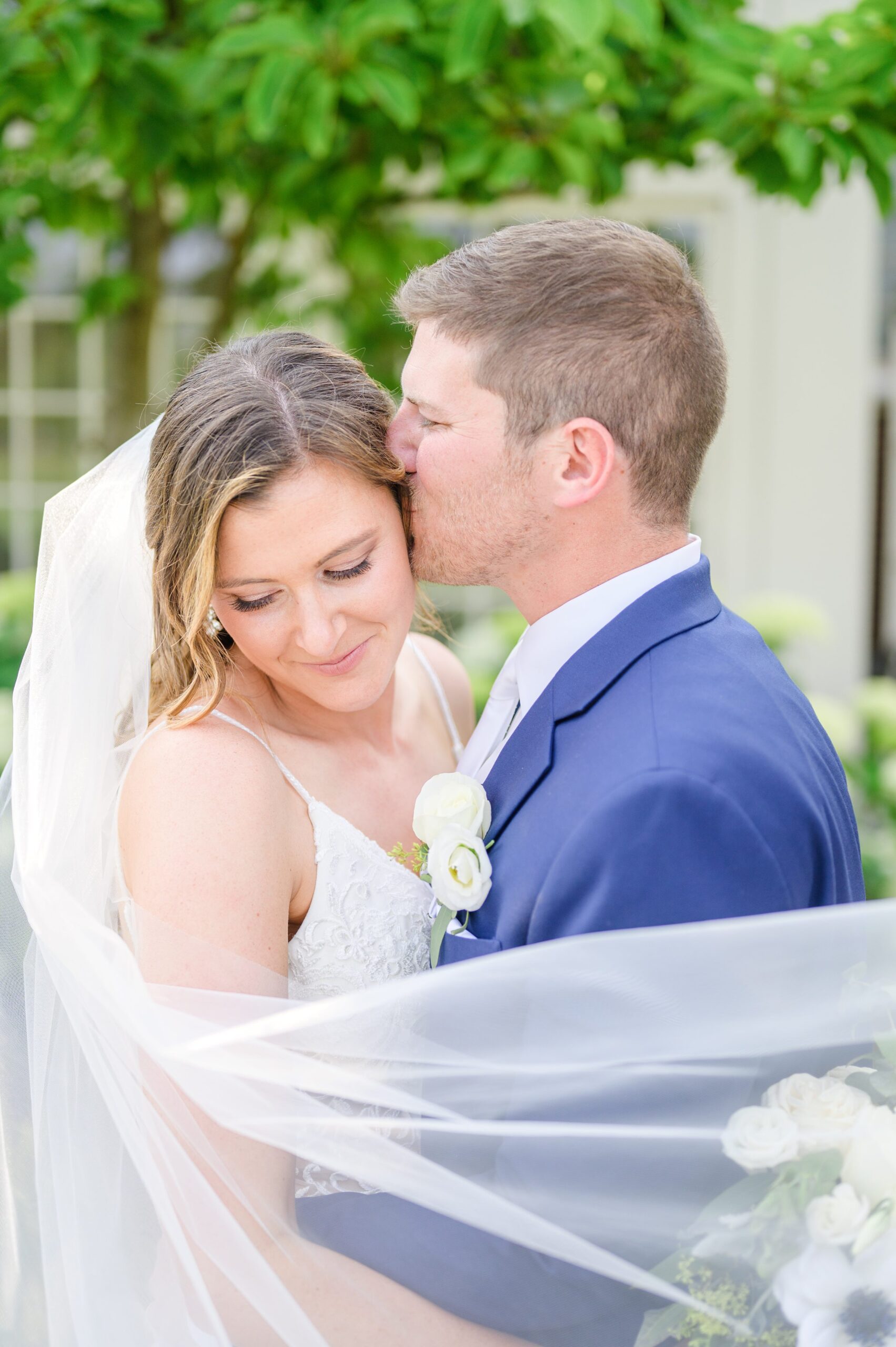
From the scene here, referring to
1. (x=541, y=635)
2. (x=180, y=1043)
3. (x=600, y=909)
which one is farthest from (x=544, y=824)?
(x=180, y=1043)

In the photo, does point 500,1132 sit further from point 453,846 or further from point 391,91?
point 391,91

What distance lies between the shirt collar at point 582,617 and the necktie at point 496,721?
0.09 meters

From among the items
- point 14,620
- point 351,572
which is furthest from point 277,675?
point 14,620

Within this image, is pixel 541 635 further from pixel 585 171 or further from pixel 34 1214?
pixel 585 171

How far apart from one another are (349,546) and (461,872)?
18.9 inches

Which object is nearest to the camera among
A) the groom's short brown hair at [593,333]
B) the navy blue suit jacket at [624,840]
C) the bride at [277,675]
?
the navy blue suit jacket at [624,840]

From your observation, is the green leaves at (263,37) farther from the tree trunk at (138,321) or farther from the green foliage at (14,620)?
the green foliage at (14,620)

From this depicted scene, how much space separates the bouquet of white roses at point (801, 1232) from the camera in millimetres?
1263

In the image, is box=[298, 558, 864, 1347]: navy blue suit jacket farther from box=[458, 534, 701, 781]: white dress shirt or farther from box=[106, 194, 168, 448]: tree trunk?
box=[106, 194, 168, 448]: tree trunk

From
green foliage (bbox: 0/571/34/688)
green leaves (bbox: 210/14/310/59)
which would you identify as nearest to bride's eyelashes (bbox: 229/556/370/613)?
green leaves (bbox: 210/14/310/59)

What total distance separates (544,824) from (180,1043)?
0.49 m

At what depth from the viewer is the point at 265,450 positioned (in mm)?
1626

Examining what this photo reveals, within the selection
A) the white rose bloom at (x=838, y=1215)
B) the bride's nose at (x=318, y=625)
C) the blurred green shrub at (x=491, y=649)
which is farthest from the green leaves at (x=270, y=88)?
the white rose bloom at (x=838, y=1215)

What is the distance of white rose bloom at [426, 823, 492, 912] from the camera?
1.52 meters
